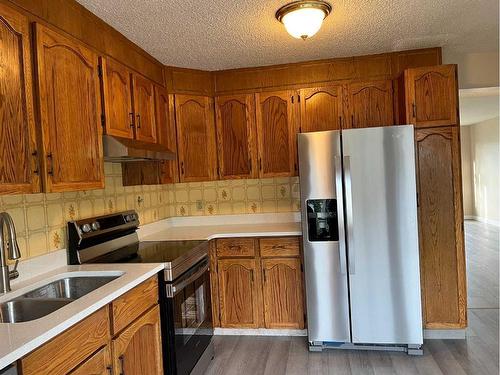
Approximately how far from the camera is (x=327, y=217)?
2840 mm

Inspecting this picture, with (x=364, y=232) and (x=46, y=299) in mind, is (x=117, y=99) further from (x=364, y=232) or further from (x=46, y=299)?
(x=364, y=232)

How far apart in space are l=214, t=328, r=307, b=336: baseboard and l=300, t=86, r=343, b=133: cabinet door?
5.68ft

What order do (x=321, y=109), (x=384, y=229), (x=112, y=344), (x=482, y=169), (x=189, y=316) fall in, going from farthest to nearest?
(x=482, y=169) < (x=321, y=109) < (x=384, y=229) < (x=189, y=316) < (x=112, y=344)

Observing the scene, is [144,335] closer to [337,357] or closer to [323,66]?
[337,357]

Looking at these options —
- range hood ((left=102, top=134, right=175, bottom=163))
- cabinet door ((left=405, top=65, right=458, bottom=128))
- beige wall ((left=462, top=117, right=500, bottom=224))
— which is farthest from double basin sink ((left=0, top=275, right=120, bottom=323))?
beige wall ((left=462, top=117, right=500, bottom=224))

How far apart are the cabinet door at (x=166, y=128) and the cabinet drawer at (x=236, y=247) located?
0.73 m

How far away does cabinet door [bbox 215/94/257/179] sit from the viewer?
11.4ft

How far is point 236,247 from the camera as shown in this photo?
315 centimetres

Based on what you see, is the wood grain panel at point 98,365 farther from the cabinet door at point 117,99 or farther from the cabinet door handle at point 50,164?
the cabinet door at point 117,99

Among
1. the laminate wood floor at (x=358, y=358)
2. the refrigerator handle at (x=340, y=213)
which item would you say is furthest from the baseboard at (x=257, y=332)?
the refrigerator handle at (x=340, y=213)

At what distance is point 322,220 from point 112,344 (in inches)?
67.2

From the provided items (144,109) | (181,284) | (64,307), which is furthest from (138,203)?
(64,307)

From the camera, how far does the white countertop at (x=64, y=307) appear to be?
114cm

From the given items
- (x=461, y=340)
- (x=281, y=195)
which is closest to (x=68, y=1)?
(x=281, y=195)
